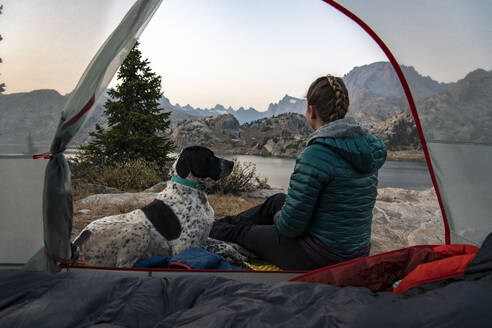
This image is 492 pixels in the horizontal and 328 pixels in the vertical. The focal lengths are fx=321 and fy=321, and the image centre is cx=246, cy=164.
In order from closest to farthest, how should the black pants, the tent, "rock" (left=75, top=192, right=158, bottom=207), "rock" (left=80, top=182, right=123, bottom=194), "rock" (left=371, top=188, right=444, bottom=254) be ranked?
the tent
the black pants
"rock" (left=371, top=188, right=444, bottom=254)
"rock" (left=75, top=192, right=158, bottom=207)
"rock" (left=80, top=182, right=123, bottom=194)

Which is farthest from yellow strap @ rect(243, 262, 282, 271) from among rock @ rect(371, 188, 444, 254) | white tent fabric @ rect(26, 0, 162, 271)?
rock @ rect(371, 188, 444, 254)

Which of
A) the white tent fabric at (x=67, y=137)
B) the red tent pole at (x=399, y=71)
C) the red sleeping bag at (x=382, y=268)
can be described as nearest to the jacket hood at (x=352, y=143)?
the red sleeping bag at (x=382, y=268)

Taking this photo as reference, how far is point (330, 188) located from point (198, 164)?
101 cm

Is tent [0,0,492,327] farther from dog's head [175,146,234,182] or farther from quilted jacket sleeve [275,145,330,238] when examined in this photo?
dog's head [175,146,234,182]

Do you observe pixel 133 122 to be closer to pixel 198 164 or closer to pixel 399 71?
pixel 198 164

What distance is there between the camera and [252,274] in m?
2.06

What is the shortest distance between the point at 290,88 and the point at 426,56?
160 inches

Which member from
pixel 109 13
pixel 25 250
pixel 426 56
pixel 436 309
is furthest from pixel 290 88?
pixel 436 309

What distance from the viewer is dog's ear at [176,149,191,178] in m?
2.27

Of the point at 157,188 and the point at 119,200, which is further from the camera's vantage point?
the point at 157,188

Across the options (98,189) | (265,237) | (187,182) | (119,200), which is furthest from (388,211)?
(98,189)

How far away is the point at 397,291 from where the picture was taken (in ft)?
3.65

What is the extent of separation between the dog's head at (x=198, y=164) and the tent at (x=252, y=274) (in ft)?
2.22

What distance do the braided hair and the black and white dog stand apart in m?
0.92
